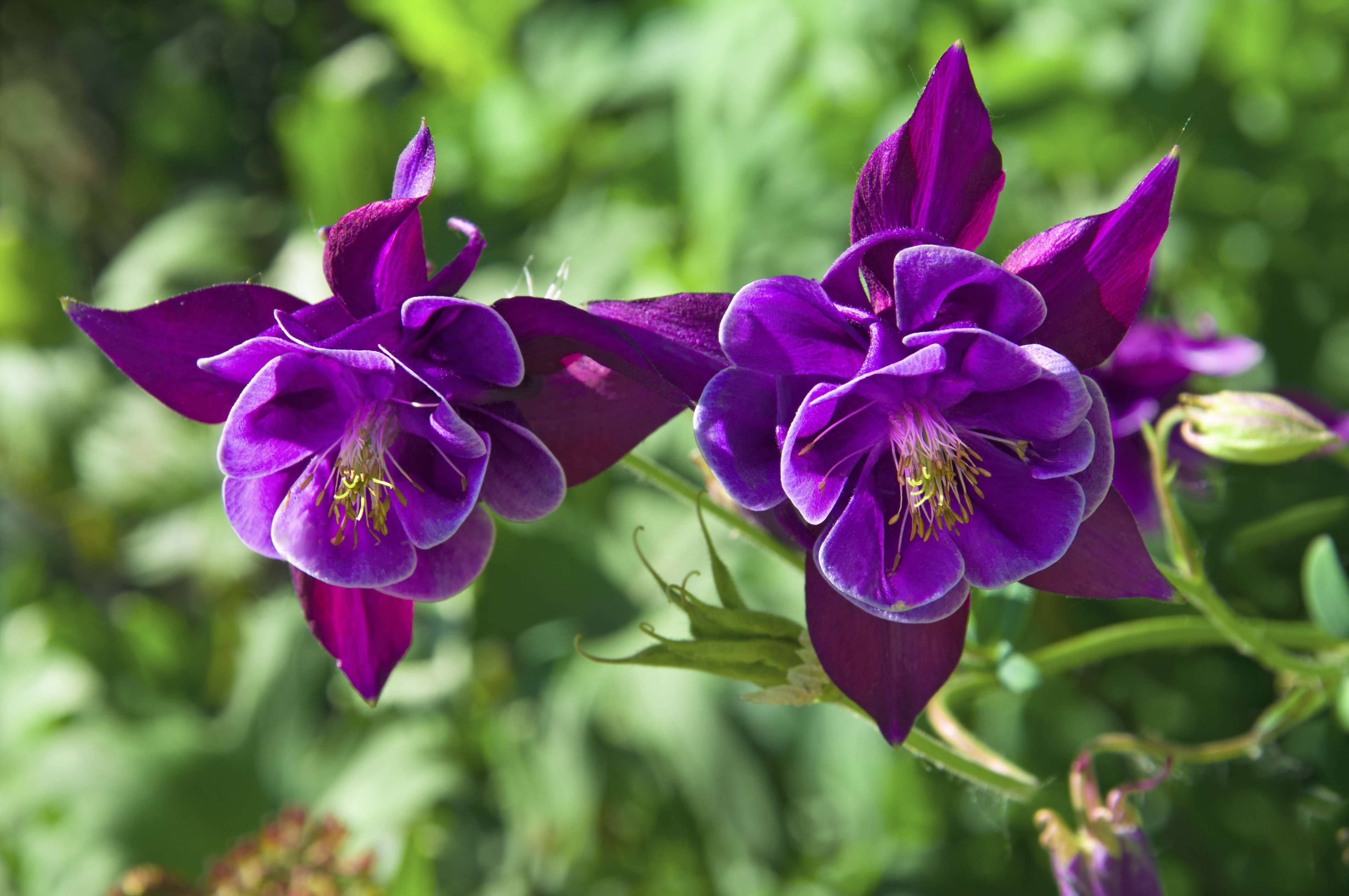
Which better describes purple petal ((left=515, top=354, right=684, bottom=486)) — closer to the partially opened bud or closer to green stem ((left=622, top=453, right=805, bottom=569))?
green stem ((left=622, top=453, right=805, bottom=569))

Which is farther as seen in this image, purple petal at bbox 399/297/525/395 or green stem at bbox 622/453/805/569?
green stem at bbox 622/453/805/569

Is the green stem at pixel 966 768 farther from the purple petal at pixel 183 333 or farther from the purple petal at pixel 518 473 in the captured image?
the purple petal at pixel 183 333

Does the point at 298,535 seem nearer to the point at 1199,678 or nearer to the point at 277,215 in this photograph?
the point at 1199,678

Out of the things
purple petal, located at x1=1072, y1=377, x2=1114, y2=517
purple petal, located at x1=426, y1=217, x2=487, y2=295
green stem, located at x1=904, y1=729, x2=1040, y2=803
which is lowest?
green stem, located at x1=904, y1=729, x2=1040, y2=803

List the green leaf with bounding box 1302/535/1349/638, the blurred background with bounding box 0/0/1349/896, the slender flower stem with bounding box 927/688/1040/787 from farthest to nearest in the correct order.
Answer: the blurred background with bounding box 0/0/1349/896 < the green leaf with bounding box 1302/535/1349/638 < the slender flower stem with bounding box 927/688/1040/787

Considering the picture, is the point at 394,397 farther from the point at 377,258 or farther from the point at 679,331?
the point at 679,331

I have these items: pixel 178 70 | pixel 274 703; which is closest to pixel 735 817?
pixel 274 703

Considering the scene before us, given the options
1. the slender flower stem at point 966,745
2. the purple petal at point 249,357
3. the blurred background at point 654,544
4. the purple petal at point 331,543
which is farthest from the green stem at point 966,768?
the purple petal at point 249,357

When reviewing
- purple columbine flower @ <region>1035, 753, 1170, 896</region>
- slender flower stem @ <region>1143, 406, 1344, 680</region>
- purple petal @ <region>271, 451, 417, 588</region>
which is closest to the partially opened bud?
slender flower stem @ <region>1143, 406, 1344, 680</region>
